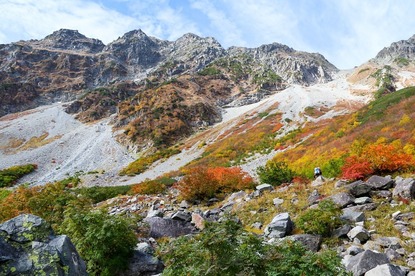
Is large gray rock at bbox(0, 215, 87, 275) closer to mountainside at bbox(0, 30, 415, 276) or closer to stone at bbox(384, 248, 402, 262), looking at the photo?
mountainside at bbox(0, 30, 415, 276)

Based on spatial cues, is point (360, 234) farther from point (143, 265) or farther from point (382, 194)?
point (143, 265)

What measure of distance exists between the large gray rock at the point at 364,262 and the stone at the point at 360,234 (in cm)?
204

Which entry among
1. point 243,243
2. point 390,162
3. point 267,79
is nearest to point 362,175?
point 390,162

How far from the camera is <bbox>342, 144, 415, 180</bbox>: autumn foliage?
1542 cm

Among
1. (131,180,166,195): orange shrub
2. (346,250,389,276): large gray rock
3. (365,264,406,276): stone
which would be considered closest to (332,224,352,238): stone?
(346,250,389,276): large gray rock

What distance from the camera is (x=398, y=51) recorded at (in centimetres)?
18312

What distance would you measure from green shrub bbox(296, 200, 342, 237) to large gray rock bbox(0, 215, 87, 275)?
23.7 ft

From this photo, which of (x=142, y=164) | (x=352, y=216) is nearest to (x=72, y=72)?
(x=142, y=164)

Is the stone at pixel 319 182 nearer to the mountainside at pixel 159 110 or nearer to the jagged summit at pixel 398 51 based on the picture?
the mountainside at pixel 159 110

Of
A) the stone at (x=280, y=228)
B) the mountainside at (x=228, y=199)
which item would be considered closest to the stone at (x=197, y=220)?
the mountainside at (x=228, y=199)

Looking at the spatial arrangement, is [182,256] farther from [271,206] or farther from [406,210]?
[271,206]

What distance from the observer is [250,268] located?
17.8 ft

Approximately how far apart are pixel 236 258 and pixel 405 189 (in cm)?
969

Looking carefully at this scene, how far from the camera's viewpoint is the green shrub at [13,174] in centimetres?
4959
